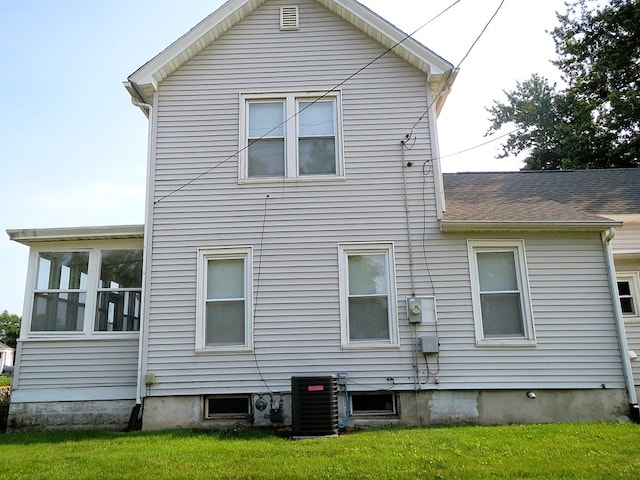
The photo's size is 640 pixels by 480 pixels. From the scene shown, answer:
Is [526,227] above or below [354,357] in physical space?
above

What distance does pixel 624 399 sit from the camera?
7465 mm

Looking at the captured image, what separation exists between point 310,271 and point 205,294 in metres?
1.72

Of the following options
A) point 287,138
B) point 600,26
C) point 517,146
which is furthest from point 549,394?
point 517,146

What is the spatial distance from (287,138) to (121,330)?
4301 millimetres

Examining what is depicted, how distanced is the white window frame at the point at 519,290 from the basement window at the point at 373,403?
1.62m

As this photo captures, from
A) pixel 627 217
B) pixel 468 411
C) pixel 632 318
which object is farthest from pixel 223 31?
pixel 632 318

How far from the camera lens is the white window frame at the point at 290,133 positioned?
27.7 feet

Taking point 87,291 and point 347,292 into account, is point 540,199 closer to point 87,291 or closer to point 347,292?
point 347,292

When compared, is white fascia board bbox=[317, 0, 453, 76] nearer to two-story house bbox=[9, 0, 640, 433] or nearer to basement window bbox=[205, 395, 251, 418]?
two-story house bbox=[9, 0, 640, 433]

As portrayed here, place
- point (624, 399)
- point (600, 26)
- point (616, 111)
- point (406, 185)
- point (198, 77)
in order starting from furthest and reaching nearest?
point (600, 26) < point (616, 111) < point (198, 77) < point (406, 185) < point (624, 399)

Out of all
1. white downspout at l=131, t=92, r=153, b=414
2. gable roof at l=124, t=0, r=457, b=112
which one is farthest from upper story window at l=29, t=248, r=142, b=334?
gable roof at l=124, t=0, r=457, b=112

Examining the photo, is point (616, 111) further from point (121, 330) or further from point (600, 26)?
point (121, 330)

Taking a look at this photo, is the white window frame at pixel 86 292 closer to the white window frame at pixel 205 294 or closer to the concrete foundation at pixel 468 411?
the white window frame at pixel 205 294

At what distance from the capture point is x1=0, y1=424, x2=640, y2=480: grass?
16.1 ft
